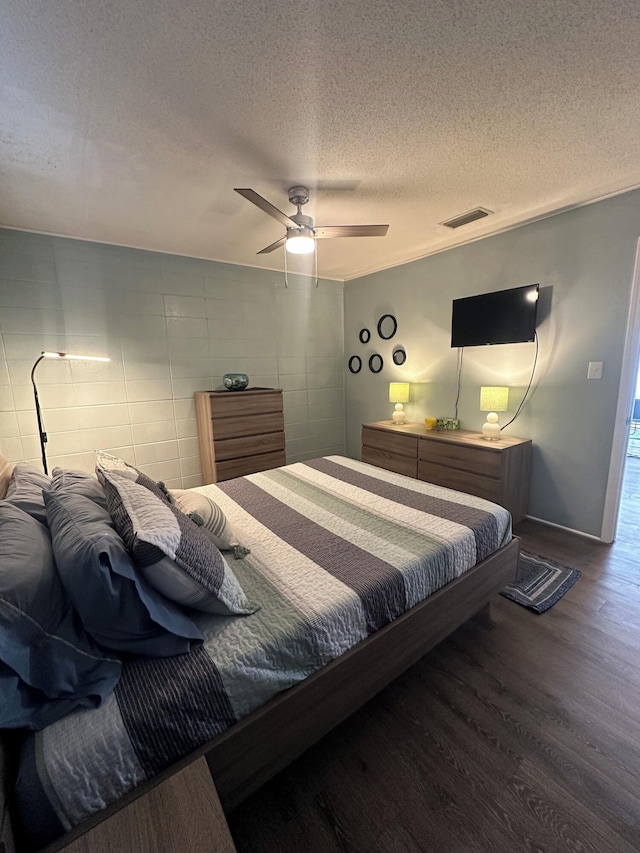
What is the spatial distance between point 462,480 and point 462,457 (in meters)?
0.20

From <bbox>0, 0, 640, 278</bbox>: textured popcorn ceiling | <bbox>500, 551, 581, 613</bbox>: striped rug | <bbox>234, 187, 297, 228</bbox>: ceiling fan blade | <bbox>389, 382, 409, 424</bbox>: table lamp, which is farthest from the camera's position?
<bbox>389, 382, 409, 424</bbox>: table lamp

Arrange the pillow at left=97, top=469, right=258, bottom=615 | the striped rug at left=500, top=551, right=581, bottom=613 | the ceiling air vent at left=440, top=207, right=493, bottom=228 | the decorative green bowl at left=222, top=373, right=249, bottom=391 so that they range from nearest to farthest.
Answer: the pillow at left=97, top=469, right=258, bottom=615, the striped rug at left=500, top=551, right=581, bottom=613, the ceiling air vent at left=440, top=207, right=493, bottom=228, the decorative green bowl at left=222, top=373, right=249, bottom=391

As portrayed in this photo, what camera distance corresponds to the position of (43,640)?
823 millimetres

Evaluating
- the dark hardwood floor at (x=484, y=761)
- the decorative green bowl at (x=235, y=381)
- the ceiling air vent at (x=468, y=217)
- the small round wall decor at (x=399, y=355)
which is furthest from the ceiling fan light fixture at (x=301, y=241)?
the dark hardwood floor at (x=484, y=761)

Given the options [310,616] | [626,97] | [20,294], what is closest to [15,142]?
[20,294]

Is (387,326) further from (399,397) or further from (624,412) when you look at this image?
(624,412)

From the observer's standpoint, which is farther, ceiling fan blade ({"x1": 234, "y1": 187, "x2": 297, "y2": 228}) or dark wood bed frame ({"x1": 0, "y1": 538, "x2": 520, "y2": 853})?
ceiling fan blade ({"x1": 234, "y1": 187, "x2": 297, "y2": 228})

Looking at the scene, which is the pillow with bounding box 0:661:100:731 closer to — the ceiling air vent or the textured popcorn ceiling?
the textured popcorn ceiling

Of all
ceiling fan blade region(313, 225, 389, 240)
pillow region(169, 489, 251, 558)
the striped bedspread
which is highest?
ceiling fan blade region(313, 225, 389, 240)

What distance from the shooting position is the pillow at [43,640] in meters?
0.78

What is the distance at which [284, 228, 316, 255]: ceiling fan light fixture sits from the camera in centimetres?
209

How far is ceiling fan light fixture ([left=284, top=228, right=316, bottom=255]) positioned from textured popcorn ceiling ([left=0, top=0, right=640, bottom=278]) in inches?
11.9

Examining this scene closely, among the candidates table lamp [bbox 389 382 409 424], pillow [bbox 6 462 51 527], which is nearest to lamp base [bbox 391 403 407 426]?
table lamp [bbox 389 382 409 424]

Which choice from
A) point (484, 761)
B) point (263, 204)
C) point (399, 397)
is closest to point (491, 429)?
point (399, 397)
